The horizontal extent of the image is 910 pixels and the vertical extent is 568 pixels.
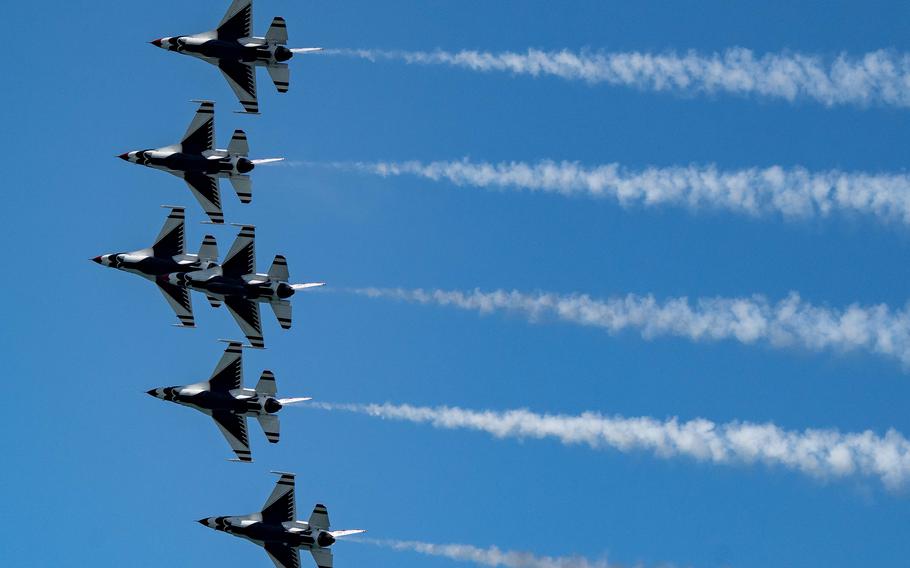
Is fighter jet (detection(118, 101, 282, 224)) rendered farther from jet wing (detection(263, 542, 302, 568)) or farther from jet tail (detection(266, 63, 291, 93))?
jet wing (detection(263, 542, 302, 568))

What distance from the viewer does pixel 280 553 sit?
129 m

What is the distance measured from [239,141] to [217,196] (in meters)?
4.16

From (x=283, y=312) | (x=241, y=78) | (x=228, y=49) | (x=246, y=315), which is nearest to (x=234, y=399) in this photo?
(x=246, y=315)

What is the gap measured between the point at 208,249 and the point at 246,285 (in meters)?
Result: 4.97

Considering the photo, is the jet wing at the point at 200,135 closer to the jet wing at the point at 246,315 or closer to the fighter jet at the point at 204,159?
the fighter jet at the point at 204,159

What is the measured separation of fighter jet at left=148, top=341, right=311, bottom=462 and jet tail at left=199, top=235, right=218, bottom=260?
535 cm

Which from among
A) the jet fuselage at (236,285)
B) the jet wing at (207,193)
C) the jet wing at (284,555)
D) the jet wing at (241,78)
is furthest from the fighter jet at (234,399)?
the jet wing at (241,78)

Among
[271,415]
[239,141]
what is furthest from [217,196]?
[271,415]

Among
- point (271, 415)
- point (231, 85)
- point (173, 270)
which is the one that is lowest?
point (271, 415)

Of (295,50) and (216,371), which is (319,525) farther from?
(295,50)

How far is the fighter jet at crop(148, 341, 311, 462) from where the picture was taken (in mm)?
130750

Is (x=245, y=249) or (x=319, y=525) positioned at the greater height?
(x=245, y=249)

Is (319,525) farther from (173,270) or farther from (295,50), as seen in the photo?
(295,50)

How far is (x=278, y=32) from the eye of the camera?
127 meters
